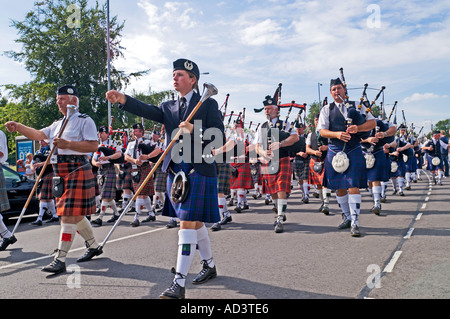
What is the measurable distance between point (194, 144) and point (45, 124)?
1098 inches

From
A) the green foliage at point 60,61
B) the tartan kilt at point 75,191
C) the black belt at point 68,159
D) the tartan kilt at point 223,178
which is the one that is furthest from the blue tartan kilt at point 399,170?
the green foliage at point 60,61

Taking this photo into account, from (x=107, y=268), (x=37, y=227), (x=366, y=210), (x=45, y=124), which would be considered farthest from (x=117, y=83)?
(x=107, y=268)

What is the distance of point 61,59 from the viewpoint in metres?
28.9

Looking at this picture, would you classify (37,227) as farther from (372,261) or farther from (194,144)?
(372,261)

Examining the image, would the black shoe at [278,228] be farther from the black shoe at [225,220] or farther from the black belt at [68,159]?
the black belt at [68,159]

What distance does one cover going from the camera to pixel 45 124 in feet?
91.9

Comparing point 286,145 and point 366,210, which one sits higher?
point 286,145

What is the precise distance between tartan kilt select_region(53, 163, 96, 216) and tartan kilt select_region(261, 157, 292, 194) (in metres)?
3.06

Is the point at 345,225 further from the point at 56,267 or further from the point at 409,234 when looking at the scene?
the point at 56,267

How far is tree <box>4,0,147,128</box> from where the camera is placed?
92.7 feet

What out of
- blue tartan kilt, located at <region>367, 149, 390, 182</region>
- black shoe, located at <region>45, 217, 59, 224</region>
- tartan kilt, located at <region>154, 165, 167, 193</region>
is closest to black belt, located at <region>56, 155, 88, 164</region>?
tartan kilt, located at <region>154, 165, 167, 193</region>

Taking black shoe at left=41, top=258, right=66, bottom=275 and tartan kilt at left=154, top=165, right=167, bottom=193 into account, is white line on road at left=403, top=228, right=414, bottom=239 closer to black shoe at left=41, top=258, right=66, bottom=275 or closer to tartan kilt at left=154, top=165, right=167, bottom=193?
black shoe at left=41, top=258, right=66, bottom=275
